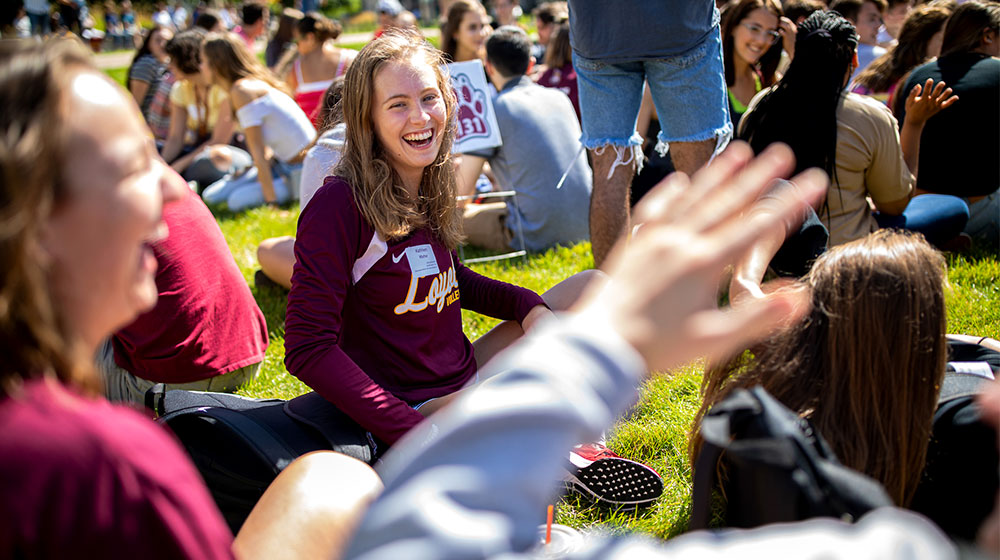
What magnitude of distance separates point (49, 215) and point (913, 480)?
179 centimetres

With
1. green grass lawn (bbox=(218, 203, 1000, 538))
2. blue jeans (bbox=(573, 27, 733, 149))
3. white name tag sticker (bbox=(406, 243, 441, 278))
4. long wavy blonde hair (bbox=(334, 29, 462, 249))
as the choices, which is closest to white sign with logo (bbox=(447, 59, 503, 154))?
green grass lawn (bbox=(218, 203, 1000, 538))

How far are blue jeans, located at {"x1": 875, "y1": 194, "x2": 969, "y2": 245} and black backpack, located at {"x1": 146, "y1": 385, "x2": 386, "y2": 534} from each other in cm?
320

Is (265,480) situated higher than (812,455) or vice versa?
(812,455)

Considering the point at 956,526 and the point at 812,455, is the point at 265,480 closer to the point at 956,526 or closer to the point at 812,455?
the point at 812,455

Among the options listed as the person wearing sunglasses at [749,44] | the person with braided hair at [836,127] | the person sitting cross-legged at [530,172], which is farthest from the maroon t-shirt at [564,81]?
the person with braided hair at [836,127]

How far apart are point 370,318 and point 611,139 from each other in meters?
1.89

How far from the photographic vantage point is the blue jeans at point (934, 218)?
4.37 m

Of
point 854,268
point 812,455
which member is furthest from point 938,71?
point 812,455

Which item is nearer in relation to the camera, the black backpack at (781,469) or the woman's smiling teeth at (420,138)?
the black backpack at (781,469)

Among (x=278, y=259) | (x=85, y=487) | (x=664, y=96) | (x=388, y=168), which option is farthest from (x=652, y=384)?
(x=85, y=487)

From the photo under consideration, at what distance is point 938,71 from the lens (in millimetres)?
4855

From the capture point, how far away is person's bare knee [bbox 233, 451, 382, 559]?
166cm

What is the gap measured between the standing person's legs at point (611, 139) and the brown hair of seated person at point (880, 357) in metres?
2.16

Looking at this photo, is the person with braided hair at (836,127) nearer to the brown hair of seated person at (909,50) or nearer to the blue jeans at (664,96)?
the blue jeans at (664,96)
